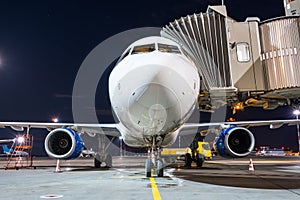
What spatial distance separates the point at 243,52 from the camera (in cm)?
854

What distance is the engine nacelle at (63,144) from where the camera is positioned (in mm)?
11391

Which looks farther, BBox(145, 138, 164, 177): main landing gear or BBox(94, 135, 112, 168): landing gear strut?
BBox(94, 135, 112, 168): landing gear strut

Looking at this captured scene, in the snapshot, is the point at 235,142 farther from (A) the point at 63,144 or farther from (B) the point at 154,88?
(A) the point at 63,144

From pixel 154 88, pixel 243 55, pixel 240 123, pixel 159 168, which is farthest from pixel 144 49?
pixel 240 123

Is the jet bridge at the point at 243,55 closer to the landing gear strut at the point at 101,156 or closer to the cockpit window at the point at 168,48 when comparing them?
the cockpit window at the point at 168,48

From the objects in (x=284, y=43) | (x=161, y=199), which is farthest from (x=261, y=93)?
(x=161, y=199)

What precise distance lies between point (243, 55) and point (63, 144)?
775cm

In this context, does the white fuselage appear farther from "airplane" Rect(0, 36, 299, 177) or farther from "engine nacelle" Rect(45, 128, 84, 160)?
"engine nacelle" Rect(45, 128, 84, 160)

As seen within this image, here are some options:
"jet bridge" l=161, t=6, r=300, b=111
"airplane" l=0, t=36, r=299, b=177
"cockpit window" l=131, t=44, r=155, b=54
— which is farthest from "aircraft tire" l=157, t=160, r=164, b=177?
"cockpit window" l=131, t=44, r=155, b=54

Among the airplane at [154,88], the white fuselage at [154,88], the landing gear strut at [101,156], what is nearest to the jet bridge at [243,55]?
the airplane at [154,88]

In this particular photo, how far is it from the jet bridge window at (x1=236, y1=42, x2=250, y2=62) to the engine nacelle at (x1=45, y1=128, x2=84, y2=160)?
689 centimetres

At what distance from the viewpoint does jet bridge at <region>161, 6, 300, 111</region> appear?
26.5 feet

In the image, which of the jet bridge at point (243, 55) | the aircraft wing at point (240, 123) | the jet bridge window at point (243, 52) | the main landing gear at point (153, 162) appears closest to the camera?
the jet bridge at point (243, 55)

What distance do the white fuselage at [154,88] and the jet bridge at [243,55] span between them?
65.7 inches
